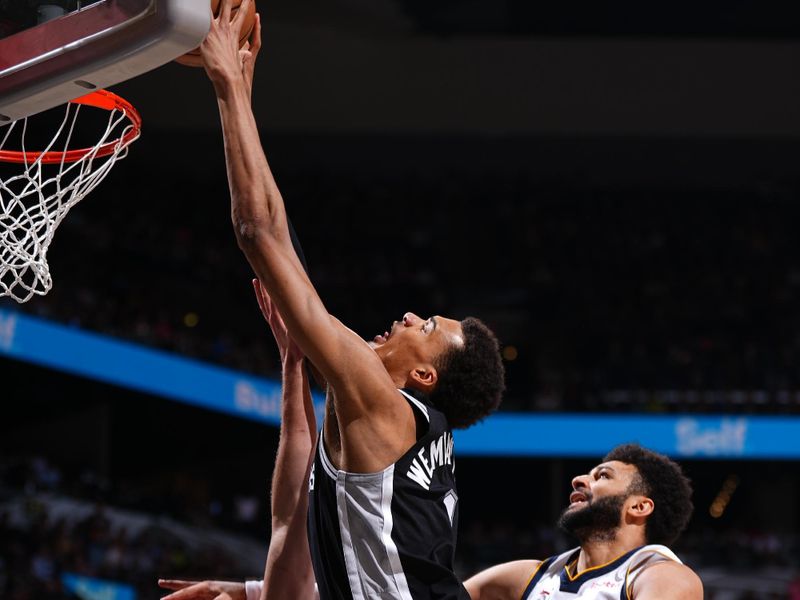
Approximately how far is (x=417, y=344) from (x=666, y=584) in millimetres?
990

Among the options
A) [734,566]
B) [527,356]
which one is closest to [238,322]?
[527,356]

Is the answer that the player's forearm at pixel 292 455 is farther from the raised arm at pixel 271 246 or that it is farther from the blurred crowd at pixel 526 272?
the blurred crowd at pixel 526 272

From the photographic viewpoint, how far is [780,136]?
17.2 meters

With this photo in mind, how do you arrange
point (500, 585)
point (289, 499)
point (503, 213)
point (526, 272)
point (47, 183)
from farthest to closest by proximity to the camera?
point (503, 213), point (526, 272), point (500, 585), point (47, 183), point (289, 499)

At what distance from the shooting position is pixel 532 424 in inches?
563

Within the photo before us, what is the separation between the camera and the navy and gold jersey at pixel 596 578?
3322 mm

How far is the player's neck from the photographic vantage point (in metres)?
3.47

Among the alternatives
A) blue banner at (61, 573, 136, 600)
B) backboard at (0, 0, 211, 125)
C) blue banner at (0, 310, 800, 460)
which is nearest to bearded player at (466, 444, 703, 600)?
backboard at (0, 0, 211, 125)

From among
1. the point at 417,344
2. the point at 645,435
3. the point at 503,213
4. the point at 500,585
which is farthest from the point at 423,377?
the point at 503,213

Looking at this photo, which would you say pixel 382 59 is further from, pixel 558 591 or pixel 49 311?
pixel 558 591

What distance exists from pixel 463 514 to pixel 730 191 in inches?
252

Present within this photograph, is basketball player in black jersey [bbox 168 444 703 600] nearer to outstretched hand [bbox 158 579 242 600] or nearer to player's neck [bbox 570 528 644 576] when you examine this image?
player's neck [bbox 570 528 644 576]

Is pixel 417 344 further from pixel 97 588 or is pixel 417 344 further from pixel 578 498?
pixel 97 588

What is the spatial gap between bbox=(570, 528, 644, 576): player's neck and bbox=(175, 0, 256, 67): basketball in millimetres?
1793
